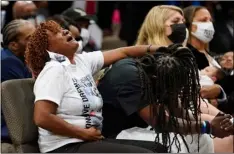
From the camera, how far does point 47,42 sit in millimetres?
2996

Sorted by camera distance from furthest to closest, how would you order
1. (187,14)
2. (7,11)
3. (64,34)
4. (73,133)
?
(7,11)
(187,14)
(64,34)
(73,133)

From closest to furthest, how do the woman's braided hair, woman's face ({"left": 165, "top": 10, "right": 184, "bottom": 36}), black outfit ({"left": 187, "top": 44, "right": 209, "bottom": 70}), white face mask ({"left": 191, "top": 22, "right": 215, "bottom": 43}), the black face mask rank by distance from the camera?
the woman's braided hair → the black face mask → woman's face ({"left": 165, "top": 10, "right": 184, "bottom": 36}) → black outfit ({"left": 187, "top": 44, "right": 209, "bottom": 70}) → white face mask ({"left": 191, "top": 22, "right": 215, "bottom": 43})

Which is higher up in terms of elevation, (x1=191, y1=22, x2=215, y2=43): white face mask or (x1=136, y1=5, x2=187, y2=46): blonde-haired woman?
(x1=136, y1=5, x2=187, y2=46): blonde-haired woman

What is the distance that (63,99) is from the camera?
2.86m

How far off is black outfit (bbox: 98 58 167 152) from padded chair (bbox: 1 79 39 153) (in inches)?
15.7

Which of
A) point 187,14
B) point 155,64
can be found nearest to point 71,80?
point 155,64

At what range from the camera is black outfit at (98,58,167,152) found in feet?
9.79

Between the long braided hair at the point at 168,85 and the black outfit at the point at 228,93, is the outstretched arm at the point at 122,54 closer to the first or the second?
the long braided hair at the point at 168,85

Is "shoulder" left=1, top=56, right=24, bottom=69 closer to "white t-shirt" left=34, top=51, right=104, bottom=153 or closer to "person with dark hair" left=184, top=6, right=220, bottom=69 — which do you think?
"white t-shirt" left=34, top=51, right=104, bottom=153

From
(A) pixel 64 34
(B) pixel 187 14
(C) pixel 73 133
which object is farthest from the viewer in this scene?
(B) pixel 187 14

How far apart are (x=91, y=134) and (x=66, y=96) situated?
0.23m

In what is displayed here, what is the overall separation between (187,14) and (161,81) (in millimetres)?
1531

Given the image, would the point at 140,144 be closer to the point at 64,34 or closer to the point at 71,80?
the point at 71,80

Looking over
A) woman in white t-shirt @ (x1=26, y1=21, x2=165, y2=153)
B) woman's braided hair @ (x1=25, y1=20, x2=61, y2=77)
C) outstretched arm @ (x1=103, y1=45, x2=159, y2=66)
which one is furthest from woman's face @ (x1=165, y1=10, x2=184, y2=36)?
woman's braided hair @ (x1=25, y1=20, x2=61, y2=77)
